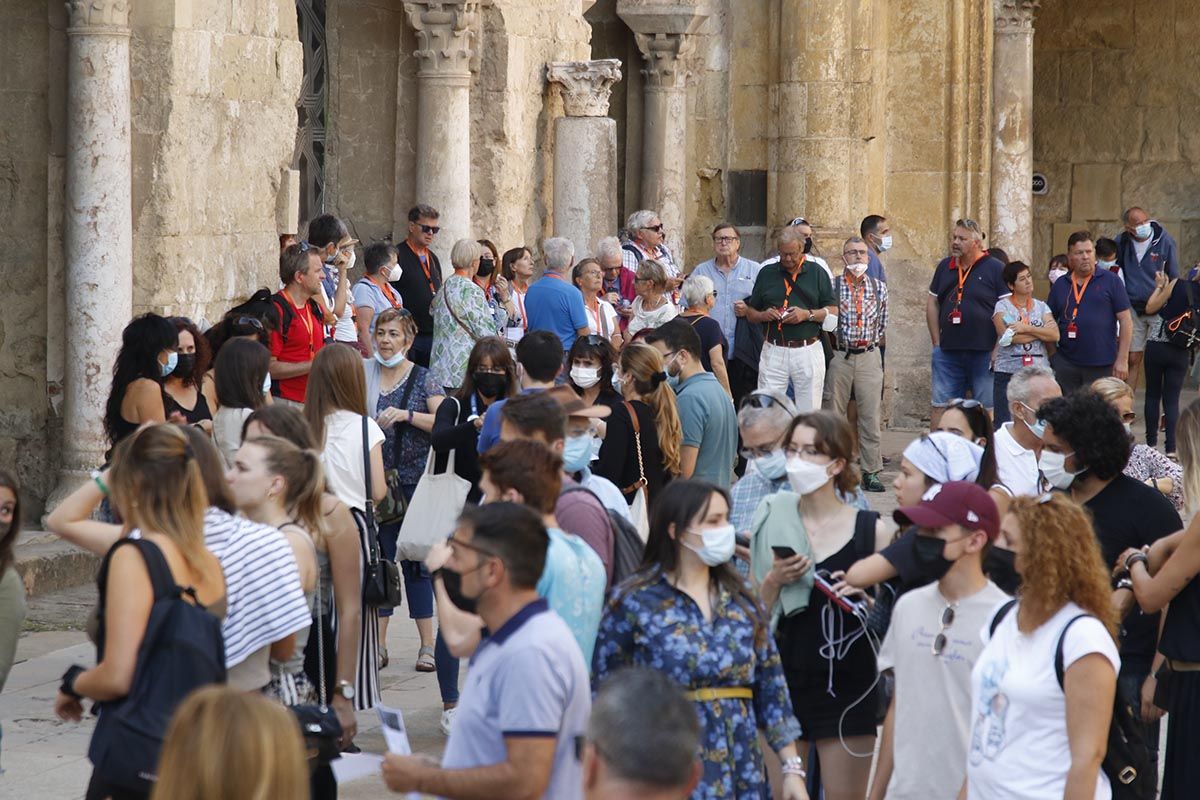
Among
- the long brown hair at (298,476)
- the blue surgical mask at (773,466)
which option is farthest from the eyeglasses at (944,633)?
the long brown hair at (298,476)

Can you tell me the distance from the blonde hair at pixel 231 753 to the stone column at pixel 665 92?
1429 centimetres

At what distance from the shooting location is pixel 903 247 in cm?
1852

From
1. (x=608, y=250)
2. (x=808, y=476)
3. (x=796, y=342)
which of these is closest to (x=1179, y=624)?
(x=808, y=476)

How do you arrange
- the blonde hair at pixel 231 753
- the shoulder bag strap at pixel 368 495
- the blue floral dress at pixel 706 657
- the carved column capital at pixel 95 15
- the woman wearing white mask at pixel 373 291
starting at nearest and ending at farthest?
1. the blonde hair at pixel 231 753
2. the blue floral dress at pixel 706 657
3. the shoulder bag strap at pixel 368 495
4. the carved column capital at pixel 95 15
5. the woman wearing white mask at pixel 373 291

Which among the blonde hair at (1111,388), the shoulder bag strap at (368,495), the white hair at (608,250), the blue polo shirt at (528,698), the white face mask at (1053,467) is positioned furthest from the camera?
the white hair at (608,250)

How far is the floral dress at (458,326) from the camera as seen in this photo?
10898 millimetres

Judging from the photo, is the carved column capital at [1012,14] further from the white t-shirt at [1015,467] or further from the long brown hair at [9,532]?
the long brown hair at [9,532]

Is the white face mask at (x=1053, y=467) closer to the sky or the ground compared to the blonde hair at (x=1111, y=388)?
closer to the ground

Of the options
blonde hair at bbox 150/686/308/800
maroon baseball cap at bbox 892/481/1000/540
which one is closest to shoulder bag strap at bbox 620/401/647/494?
maroon baseball cap at bbox 892/481/1000/540

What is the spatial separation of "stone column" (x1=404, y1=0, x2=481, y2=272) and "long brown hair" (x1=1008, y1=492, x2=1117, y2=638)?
9.10 meters

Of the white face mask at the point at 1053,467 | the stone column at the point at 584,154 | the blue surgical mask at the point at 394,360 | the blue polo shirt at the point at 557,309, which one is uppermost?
the stone column at the point at 584,154

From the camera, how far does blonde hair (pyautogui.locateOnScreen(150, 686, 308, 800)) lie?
10.2 ft

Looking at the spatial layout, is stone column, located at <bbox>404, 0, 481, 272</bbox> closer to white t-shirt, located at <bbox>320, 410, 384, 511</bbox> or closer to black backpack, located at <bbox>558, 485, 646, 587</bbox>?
white t-shirt, located at <bbox>320, 410, 384, 511</bbox>

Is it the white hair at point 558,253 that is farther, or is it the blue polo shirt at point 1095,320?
the blue polo shirt at point 1095,320
